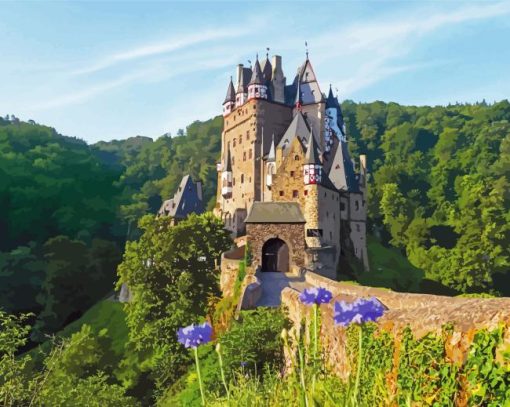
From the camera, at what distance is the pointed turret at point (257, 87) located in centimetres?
6144

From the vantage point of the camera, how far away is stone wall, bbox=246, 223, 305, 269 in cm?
3388

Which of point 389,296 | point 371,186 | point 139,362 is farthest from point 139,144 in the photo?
point 389,296

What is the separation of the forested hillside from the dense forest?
0.48 ft

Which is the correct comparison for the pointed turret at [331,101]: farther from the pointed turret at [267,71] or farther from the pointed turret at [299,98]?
the pointed turret at [267,71]

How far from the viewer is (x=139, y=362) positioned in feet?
110

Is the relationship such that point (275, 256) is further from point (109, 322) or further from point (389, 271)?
point (389, 271)

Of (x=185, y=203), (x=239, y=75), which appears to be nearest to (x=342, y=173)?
(x=185, y=203)

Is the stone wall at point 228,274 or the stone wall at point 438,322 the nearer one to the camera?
the stone wall at point 438,322

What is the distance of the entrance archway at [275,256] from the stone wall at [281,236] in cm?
39

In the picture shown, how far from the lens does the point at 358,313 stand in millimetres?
5504

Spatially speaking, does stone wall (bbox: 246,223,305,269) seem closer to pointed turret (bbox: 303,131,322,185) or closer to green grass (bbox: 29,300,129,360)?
green grass (bbox: 29,300,129,360)

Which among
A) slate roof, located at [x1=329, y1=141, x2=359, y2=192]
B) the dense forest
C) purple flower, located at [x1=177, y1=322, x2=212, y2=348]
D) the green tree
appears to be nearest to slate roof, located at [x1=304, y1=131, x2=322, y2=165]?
slate roof, located at [x1=329, y1=141, x2=359, y2=192]

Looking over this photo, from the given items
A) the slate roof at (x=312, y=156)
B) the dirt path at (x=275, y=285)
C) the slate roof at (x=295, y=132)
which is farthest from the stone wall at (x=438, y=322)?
the slate roof at (x=295, y=132)

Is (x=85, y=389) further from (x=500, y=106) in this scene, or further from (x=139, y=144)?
(x=139, y=144)
